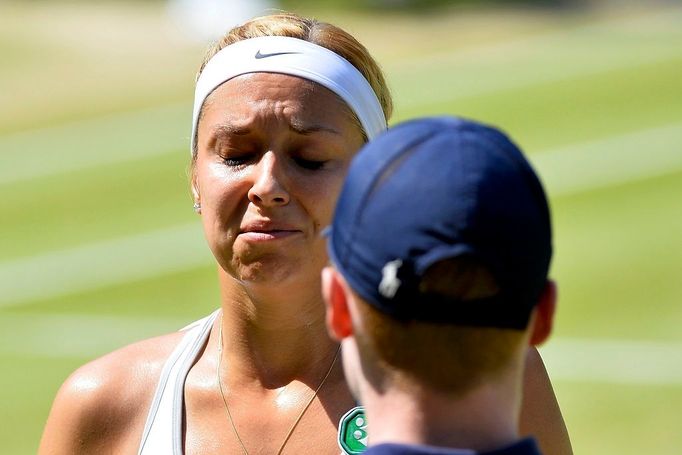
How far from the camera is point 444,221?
236 cm

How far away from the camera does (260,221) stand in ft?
11.3

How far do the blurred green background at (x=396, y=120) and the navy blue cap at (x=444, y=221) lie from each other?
6564mm

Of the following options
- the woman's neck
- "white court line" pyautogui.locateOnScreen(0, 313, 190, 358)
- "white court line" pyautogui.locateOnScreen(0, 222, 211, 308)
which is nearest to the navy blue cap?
the woman's neck

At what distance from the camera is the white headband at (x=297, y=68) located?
358cm

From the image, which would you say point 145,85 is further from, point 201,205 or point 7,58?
point 201,205

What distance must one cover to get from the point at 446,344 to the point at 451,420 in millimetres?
137

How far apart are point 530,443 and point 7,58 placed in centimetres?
2239

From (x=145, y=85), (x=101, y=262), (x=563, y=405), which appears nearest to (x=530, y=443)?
(x=563, y=405)

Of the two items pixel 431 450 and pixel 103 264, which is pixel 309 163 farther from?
pixel 103 264

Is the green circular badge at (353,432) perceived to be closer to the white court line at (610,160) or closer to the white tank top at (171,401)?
the white tank top at (171,401)

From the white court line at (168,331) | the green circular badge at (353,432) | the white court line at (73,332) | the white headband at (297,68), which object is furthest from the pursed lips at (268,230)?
the white court line at (73,332)

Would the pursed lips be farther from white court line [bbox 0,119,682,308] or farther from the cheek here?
white court line [bbox 0,119,682,308]

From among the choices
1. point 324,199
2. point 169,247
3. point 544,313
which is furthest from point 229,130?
point 169,247

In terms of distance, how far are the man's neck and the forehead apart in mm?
1234
